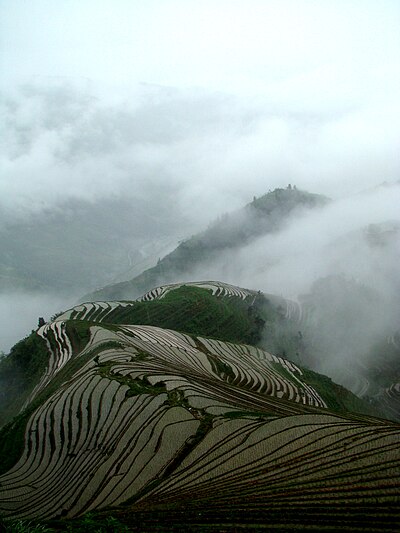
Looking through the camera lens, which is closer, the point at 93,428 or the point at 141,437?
the point at 141,437

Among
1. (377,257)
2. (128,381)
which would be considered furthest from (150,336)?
(377,257)

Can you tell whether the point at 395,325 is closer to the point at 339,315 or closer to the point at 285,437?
the point at 339,315

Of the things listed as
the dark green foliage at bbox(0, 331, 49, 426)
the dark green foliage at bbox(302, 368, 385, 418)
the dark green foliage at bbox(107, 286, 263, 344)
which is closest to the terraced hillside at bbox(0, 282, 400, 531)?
the dark green foliage at bbox(0, 331, 49, 426)

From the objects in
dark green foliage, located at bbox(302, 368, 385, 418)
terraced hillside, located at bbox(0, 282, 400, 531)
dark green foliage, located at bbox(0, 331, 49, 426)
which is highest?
dark green foliage, located at bbox(0, 331, 49, 426)

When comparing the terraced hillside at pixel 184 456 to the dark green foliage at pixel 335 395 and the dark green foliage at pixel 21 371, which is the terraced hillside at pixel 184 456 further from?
the dark green foliage at pixel 335 395

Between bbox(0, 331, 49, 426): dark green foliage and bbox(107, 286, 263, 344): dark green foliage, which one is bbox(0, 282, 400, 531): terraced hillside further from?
bbox(107, 286, 263, 344): dark green foliage

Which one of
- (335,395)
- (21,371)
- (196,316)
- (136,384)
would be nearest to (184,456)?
(136,384)

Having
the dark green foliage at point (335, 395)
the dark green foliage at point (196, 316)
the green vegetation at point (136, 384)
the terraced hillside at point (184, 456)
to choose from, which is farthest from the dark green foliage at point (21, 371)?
the dark green foliage at point (335, 395)

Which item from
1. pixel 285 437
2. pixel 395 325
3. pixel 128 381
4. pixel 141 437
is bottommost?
pixel 395 325
